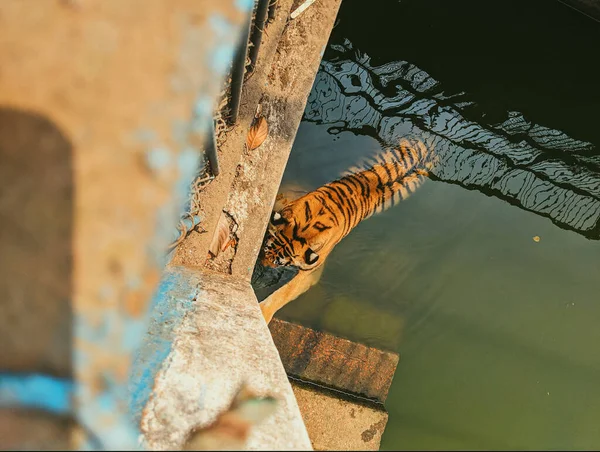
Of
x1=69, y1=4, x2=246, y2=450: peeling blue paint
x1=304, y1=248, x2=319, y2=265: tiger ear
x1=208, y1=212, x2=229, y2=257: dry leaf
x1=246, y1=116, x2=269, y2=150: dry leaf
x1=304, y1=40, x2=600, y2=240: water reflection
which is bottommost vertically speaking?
x1=69, y1=4, x2=246, y2=450: peeling blue paint

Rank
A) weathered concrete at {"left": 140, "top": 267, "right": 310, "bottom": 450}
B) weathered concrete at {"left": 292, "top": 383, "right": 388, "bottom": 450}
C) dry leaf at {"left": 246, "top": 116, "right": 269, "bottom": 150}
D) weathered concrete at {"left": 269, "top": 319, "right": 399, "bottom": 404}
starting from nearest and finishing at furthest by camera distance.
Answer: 1. weathered concrete at {"left": 140, "top": 267, "right": 310, "bottom": 450}
2. dry leaf at {"left": 246, "top": 116, "right": 269, "bottom": 150}
3. weathered concrete at {"left": 292, "top": 383, "right": 388, "bottom": 450}
4. weathered concrete at {"left": 269, "top": 319, "right": 399, "bottom": 404}

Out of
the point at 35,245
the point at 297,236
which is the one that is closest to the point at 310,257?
the point at 297,236

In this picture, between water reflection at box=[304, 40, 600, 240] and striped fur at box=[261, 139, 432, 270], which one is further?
water reflection at box=[304, 40, 600, 240]

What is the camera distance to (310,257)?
398 cm

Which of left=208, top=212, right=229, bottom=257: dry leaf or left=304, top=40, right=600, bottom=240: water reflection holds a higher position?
left=304, top=40, right=600, bottom=240: water reflection

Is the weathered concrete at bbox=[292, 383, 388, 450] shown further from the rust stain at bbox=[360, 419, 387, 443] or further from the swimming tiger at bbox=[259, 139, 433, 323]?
the swimming tiger at bbox=[259, 139, 433, 323]

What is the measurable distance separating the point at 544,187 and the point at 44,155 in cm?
513

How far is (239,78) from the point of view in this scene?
202 cm

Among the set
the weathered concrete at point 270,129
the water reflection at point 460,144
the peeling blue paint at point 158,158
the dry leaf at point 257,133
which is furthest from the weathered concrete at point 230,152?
the water reflection at point 460,144

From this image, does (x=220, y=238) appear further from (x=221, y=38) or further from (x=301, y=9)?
(x=221, y=38)

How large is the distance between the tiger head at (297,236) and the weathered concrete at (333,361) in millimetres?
594

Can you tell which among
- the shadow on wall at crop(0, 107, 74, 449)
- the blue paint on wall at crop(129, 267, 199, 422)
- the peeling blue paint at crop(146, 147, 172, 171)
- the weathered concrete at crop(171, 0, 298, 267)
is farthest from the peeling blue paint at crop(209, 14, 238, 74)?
the weathered concrete at crop(171, 0, 298, 267)

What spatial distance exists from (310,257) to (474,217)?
6.76 feet

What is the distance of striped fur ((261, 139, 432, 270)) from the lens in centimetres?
409
